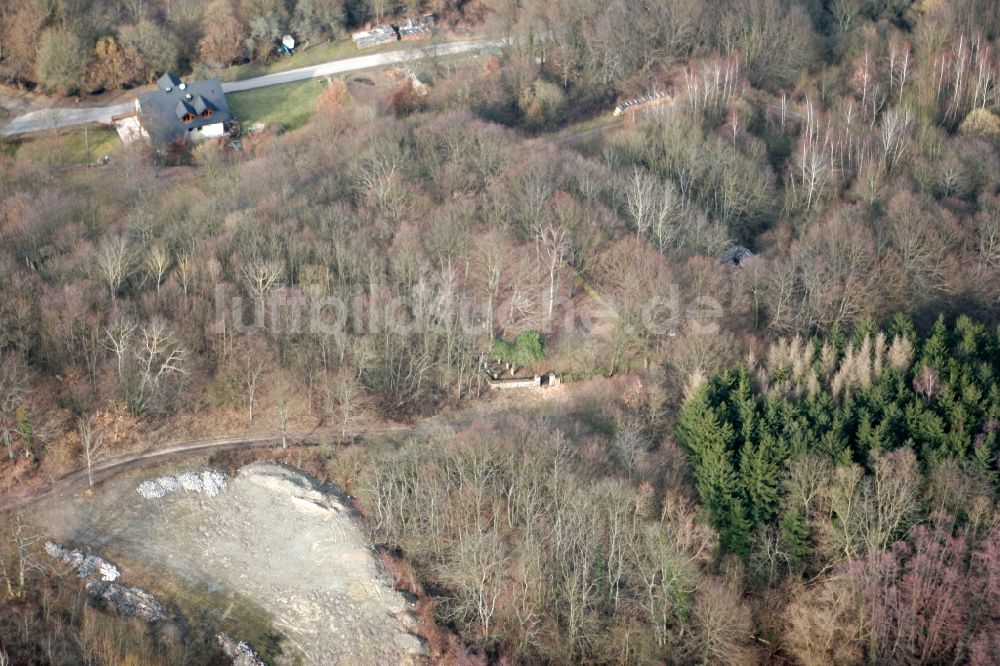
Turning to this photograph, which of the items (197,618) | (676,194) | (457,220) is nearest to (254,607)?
(197,618)

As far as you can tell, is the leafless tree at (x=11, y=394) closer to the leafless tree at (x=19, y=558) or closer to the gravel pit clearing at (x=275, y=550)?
the leafless tree at (x=19, y=558)

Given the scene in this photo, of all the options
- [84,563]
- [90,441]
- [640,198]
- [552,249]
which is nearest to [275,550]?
[84,563]

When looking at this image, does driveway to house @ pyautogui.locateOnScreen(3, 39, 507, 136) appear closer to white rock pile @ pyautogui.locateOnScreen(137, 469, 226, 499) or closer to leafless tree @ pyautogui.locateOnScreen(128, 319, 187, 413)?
leafless tree @ pyautogui.locateOnScreen(128, 319, 187, 413)

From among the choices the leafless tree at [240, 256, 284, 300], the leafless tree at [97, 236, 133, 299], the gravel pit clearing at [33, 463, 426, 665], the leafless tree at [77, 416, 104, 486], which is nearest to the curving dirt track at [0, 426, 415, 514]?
the leafless tree at [77, 416, 104, 486]

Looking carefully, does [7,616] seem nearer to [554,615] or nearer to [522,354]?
[554,615]

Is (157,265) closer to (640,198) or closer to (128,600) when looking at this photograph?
(128,600)

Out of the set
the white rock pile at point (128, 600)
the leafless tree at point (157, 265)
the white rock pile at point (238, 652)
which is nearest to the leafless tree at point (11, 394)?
the leafless tree at point (157, 265)
